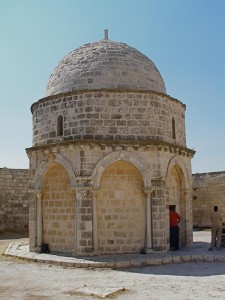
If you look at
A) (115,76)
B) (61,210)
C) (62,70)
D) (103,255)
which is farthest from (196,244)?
(62,70)

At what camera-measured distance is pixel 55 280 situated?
30.8 ft

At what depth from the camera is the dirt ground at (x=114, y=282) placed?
7.88 metres

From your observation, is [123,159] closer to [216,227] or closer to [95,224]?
[95,224]

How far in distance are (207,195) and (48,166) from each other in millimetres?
14095

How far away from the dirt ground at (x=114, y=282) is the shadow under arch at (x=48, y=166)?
269 centimetres

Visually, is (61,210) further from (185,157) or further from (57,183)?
(185,157)

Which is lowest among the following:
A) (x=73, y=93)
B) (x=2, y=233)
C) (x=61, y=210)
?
(x=2, y=233)

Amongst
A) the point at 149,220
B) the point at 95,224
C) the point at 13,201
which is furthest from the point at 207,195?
the point at 95,224

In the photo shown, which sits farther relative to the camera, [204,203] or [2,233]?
[204,203]

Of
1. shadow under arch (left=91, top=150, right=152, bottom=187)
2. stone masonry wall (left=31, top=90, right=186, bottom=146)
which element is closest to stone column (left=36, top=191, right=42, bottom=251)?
stone masonry wall (left=31, top=90, right=186, bottom=146)

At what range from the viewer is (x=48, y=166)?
13.2 metres

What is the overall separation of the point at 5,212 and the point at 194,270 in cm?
1417

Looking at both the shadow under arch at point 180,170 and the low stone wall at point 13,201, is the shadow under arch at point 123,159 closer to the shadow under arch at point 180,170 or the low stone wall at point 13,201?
the shadow under arch at point 180,170

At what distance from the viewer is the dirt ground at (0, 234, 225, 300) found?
7.88 metres
